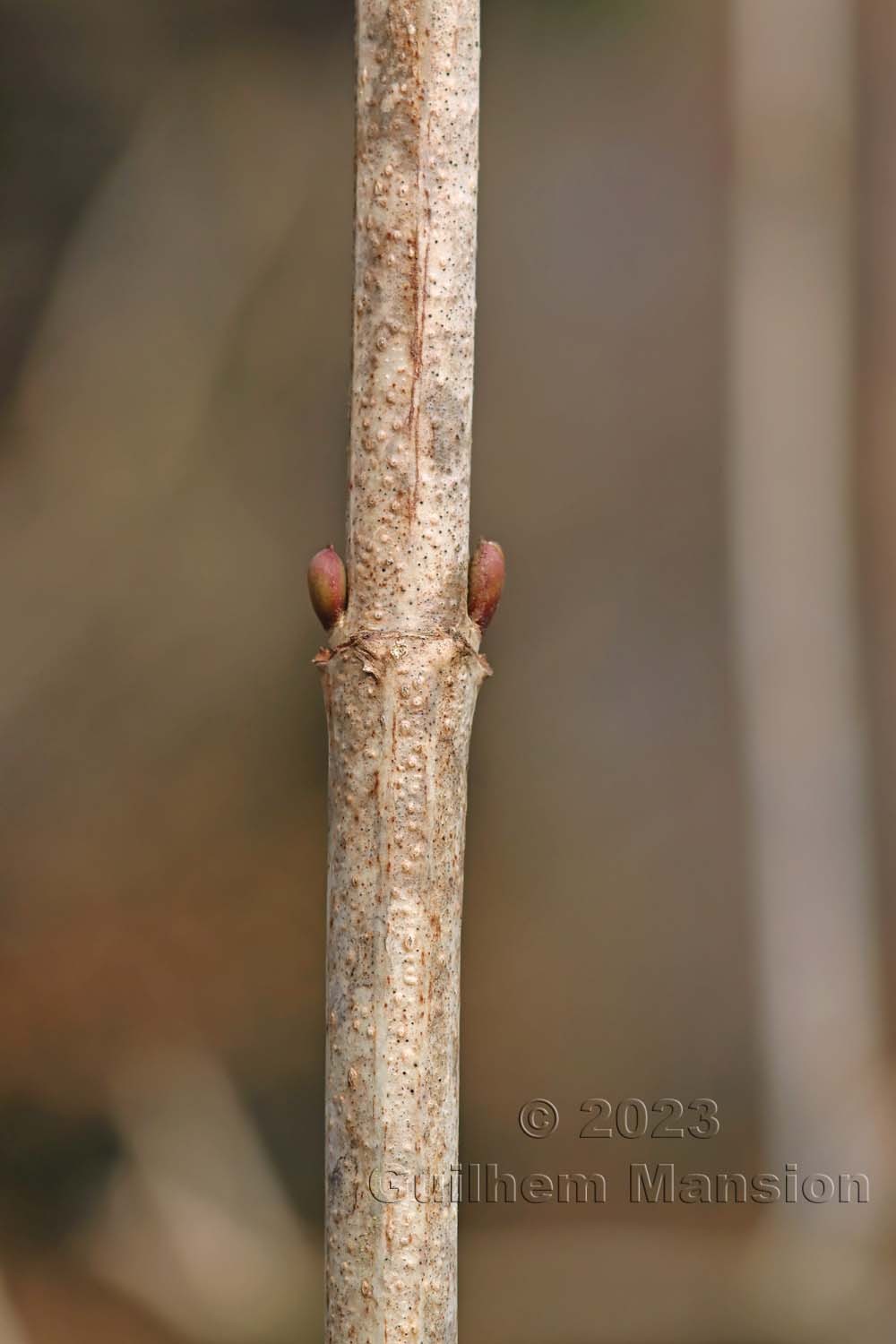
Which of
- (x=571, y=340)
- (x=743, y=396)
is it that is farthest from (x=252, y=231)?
(x=743, y=396)

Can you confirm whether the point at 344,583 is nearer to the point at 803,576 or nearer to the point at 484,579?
the point at 484,579

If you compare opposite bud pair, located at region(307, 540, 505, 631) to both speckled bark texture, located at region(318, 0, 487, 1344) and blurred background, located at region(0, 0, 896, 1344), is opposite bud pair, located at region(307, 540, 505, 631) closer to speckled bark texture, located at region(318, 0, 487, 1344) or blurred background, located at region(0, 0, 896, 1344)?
speckled bark texture, located at region(318, 0, 487, 1344)

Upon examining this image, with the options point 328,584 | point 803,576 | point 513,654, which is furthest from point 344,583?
point 803,576

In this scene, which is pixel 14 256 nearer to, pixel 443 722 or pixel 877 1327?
pixel 443 722

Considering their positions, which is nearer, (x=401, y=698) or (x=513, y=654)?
(x=401, y=698)

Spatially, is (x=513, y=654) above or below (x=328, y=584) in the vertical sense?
above

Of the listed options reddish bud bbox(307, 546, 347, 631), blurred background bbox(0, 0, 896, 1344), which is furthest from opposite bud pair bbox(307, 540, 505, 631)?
blurred background bbox(0, 0, 896, 1344)
